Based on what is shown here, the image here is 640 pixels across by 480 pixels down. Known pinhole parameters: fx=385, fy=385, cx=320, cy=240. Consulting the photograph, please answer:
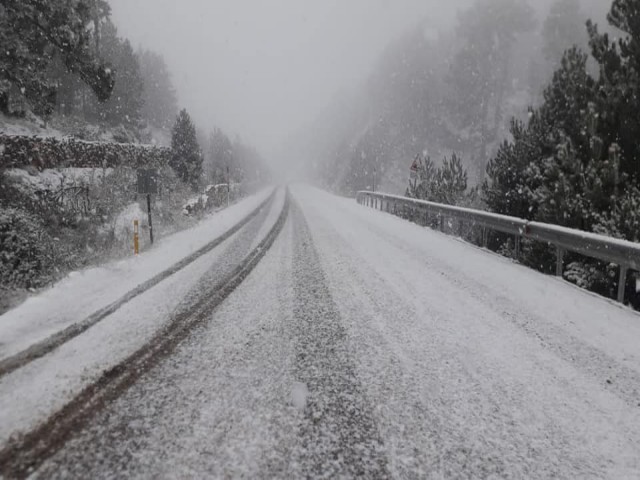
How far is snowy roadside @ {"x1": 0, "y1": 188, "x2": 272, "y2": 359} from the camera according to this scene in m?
4.01

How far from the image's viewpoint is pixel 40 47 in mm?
21938

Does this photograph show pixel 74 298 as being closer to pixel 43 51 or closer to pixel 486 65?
pixel 43 51

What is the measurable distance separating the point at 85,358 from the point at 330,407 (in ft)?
7.31

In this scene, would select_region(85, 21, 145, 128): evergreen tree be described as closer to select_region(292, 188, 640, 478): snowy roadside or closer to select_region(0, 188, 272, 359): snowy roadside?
select_region(0, 188, 272, 359): snowy roadside

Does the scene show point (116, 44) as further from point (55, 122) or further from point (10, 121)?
point (10, 121)

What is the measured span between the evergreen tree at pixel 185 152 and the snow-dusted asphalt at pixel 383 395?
26.5m

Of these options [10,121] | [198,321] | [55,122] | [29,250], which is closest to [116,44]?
[55,122]

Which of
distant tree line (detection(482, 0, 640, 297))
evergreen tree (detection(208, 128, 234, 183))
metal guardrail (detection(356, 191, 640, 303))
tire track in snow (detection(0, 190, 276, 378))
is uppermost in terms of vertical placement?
evergreen tree (detection(208, 128, 234, 183))

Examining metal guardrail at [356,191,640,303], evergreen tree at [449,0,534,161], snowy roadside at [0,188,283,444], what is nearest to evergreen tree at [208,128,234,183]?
evergreen tree at [449,0,534,161]

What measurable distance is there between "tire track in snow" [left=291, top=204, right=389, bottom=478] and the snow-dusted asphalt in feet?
0.03

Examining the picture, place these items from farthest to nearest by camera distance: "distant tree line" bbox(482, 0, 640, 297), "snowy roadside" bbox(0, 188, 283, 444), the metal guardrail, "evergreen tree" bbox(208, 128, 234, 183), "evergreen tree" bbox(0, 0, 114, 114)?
"evergreen tree" bbox(208, 128, 234, 183)
"evergreen tree" bbox(0, 0, 114, 114)
"distant tree line" bbox(482, 0, 640, 297)
the metal guardrail
"snowy roadside" bbox(0, 188, 283, 444)

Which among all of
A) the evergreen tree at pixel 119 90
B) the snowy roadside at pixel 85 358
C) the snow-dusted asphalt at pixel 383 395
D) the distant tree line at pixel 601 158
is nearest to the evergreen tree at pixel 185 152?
the evergreen tree at pixel 119 90

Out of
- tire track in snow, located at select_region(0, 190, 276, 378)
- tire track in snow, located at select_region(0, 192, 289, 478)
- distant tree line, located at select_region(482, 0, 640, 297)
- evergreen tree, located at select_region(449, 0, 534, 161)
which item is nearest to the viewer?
tire track in snow, located at select_region(0, 192, 289, 478)

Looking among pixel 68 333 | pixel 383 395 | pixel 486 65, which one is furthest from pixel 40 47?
pixel 486 65
